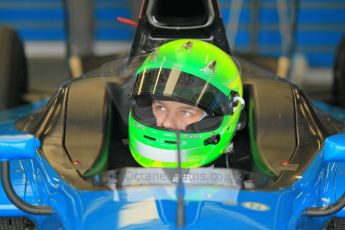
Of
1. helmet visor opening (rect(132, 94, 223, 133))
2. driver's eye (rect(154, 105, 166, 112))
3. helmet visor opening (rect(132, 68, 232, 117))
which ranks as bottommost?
helmet visor opening (rect(132, 94, 223, 133))

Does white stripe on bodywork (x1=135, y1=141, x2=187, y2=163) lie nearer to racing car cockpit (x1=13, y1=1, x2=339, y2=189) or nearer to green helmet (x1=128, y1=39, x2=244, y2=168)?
green helmet (x1=128, y1=39, x2=244, y2=168)

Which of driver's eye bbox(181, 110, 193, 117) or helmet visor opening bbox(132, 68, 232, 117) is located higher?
helmet visor opening bbox(132, 68, 232, 117)

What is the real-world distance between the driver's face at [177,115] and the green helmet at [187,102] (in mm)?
15

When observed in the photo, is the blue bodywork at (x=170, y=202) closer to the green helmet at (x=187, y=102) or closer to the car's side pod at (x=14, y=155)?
the car's side pod at (x=14, y=155)

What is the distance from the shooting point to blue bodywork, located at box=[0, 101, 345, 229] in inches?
51.1

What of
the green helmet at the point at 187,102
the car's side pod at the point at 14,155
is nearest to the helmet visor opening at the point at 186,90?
the green helmet at the point at 187,102

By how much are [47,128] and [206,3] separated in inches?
23.9

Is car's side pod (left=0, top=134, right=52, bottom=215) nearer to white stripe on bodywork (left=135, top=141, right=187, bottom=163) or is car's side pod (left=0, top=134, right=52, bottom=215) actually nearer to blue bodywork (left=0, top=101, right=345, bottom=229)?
blue bodywork (left=0, top=101, right=345, bottom=229)

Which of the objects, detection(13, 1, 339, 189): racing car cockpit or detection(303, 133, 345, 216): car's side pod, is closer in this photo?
detection(303, 133, 345, 216): car's side pod

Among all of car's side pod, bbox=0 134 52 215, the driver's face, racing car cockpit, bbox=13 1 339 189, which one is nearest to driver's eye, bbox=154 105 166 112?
the driver's face

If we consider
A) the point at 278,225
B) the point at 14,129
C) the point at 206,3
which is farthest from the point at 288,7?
the point at 278,225

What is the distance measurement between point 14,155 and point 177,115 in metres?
0.41

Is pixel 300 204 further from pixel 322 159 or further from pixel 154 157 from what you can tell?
pixel 154 157

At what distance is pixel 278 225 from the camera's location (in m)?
1.31
